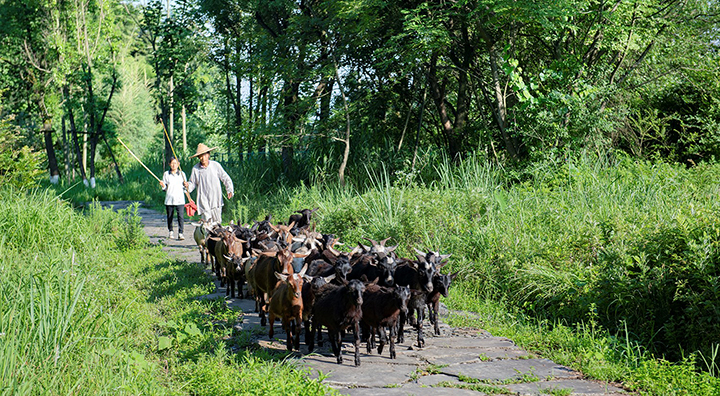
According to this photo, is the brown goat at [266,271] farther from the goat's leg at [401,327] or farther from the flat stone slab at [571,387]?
the flat stone slab at [571,387]

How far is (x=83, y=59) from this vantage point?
27.4 m

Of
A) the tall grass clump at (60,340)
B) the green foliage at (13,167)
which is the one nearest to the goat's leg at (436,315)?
the tall grass clump at (60,340)

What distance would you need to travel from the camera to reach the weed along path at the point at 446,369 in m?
5.05

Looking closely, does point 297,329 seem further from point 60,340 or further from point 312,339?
point 60,340

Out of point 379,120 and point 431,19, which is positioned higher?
point 431,19

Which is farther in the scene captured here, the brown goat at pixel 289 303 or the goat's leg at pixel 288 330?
the goat's leg at pixel 288 330

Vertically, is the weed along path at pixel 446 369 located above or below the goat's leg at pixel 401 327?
below

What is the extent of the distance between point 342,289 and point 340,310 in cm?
22

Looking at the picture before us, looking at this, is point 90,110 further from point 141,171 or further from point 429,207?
point 429,207

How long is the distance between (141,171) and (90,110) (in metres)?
4.28

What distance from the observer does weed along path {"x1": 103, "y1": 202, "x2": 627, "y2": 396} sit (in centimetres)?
505

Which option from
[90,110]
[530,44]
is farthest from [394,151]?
[90,110]

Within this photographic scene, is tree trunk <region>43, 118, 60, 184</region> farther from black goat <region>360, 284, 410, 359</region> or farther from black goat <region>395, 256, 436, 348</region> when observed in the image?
black goat <region>360, 284, 410, 359</region>

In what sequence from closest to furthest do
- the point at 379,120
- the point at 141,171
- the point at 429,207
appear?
the point at 429,207, the point at 379,120, the point at 141,171
